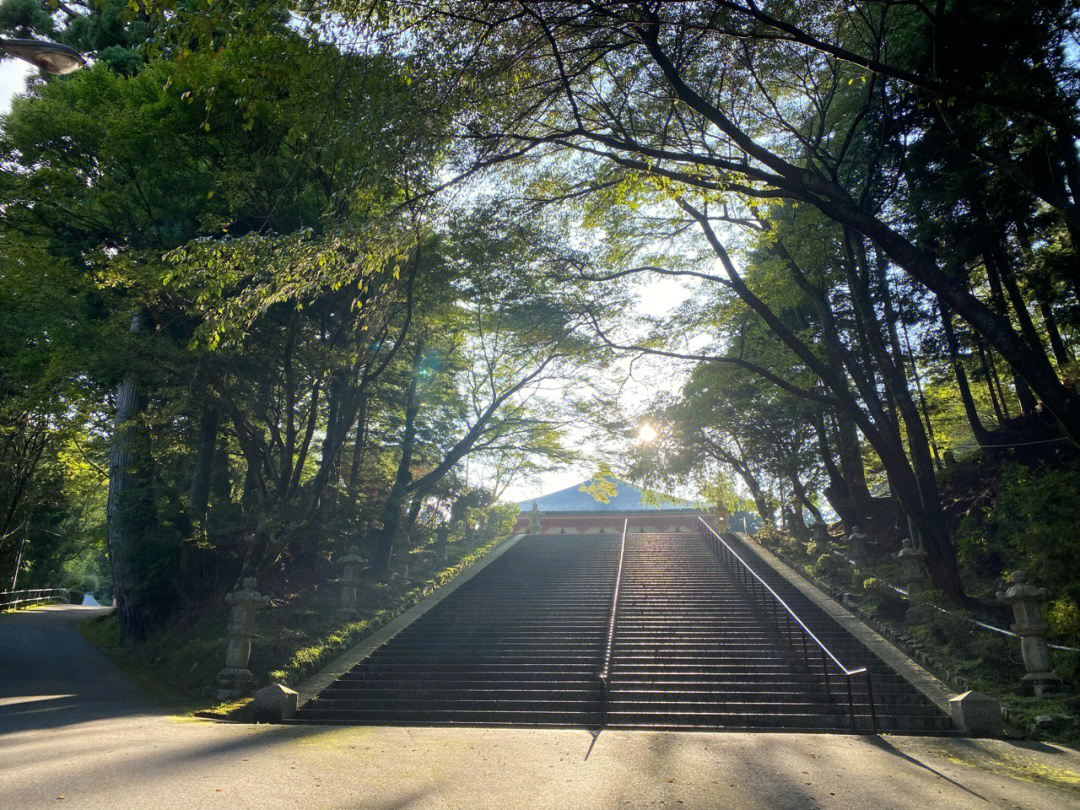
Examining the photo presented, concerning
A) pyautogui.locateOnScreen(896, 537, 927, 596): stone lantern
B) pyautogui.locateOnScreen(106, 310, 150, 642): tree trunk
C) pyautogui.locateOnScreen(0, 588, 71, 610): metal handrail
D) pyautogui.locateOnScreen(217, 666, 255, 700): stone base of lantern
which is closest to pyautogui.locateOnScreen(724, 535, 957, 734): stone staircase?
pyautogui.locateOnScreen(896, 537, 927, 596): stone lantern

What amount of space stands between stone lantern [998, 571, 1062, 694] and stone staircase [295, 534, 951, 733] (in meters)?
1.28

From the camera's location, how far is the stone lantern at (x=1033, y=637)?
26.7ft

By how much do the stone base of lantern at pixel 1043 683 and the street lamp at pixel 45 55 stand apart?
37.9 feet

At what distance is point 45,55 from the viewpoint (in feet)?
16.9

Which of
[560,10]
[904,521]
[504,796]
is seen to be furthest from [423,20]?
[904,521]

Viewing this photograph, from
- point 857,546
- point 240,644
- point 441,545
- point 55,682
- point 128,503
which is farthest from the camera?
point 441,545

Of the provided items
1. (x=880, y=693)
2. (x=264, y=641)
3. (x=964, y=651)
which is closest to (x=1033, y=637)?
(x=964, y=651)

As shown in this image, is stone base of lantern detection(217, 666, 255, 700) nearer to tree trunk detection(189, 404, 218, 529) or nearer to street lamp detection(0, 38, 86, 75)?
tree trunk detection(189, 404, 218, 529)

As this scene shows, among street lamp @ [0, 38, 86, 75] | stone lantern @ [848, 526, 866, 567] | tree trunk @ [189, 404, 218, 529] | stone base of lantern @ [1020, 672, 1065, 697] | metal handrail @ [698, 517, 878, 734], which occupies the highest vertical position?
street lamp @ [0, 38, 86, 75]

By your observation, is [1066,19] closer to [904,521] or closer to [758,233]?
[758,233]

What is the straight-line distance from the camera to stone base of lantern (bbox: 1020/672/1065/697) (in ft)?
26.6

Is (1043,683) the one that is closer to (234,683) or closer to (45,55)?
(234,683)

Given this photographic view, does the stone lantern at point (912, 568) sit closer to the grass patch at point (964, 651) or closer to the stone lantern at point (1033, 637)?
the grass patch at point (964, 651)

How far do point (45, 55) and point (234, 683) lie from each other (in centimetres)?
837
